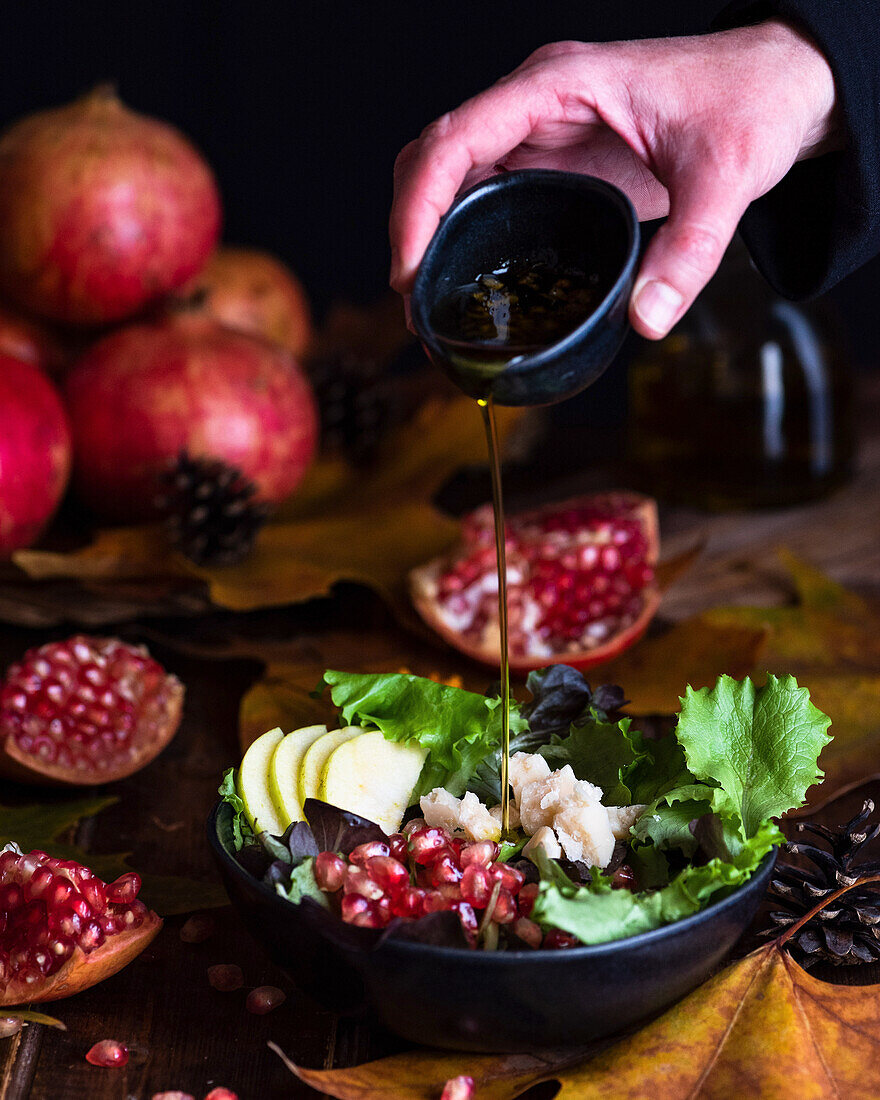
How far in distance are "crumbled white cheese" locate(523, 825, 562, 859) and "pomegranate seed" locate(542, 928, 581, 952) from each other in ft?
0.23

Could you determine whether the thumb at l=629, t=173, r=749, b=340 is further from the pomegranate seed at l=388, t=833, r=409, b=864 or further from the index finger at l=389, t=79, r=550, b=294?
the pomegranate seed at l=388, t=833, r=409, b=864

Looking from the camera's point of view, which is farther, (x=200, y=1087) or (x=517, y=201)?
(x=517, y=201)

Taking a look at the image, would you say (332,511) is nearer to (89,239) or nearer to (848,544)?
(89,239)

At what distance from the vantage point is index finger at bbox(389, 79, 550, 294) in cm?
127

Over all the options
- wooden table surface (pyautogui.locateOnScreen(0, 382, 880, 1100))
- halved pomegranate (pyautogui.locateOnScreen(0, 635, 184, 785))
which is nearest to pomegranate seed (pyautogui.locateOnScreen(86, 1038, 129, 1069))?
wooden table surface (pyautogui.locateOnScreen(0, 382, 880, 1100))

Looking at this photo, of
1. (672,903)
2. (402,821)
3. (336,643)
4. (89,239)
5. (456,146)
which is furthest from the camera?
(89,239)

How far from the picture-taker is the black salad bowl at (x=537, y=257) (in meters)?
1.09

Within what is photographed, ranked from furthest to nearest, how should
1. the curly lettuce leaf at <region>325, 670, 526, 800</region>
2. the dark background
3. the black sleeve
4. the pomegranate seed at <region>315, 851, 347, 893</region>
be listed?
the dark background
the black sleeve
the curly lettuce leaf at <region>325, 670, 526, 800</region>
the pomegranate seed at <region>315, 851, 347, 893</region>

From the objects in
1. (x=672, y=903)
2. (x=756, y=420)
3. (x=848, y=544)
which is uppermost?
(x=672, y=903)

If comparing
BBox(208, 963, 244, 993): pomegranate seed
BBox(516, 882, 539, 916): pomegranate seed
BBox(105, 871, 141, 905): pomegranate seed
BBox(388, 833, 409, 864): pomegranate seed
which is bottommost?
BBox(208, 963, 244, 993): pomegranate seed

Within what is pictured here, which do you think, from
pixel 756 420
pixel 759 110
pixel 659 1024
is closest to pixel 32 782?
pixel 659 1024

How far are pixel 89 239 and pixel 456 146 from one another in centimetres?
91

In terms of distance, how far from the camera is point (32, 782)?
1447mm

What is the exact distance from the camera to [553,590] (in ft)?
5.83
